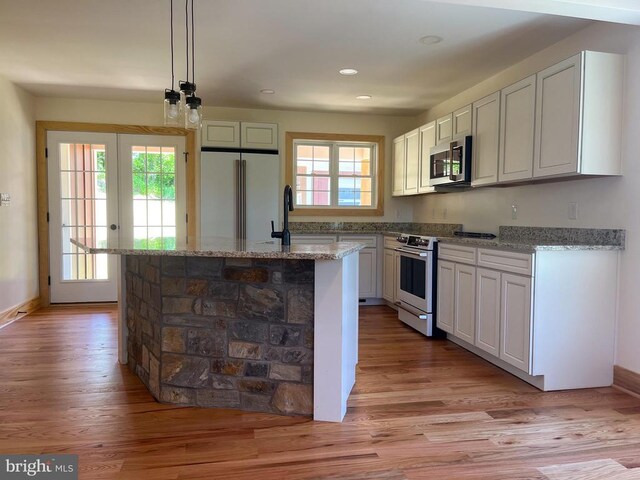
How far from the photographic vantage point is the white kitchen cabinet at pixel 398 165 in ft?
17.3

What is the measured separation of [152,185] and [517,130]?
401 centimetres

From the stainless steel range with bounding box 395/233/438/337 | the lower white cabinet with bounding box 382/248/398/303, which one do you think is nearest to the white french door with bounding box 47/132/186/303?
the lower white cabinet with bounding box 382/248/398/303

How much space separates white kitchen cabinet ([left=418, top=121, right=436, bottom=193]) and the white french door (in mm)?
2808

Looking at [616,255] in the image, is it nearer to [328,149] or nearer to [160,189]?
[328,149]

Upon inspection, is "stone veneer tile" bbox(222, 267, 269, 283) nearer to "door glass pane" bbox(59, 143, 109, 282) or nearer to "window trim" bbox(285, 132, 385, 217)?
"window trim" bbox(285, 132, 385, 217)

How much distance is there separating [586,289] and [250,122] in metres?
3.82

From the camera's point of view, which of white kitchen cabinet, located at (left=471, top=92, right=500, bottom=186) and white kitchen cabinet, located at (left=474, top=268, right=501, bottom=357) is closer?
white kitchen cabinet, located at (left=474, top=268, right=501, bottom=357)

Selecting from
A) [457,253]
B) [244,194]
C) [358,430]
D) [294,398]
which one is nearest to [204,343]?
[294,398]

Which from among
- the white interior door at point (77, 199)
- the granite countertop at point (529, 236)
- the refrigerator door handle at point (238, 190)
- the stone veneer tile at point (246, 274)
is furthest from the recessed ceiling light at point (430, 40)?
the white interior door at point (77, 199)

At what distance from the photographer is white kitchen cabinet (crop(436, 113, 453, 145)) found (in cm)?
416

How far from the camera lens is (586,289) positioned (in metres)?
2.74

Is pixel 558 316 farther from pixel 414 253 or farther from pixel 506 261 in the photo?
pixel 414 253

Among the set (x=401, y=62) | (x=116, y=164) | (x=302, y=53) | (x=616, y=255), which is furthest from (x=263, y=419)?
(x=116, y=164)

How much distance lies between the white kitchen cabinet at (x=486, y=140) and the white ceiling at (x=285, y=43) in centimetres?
41
